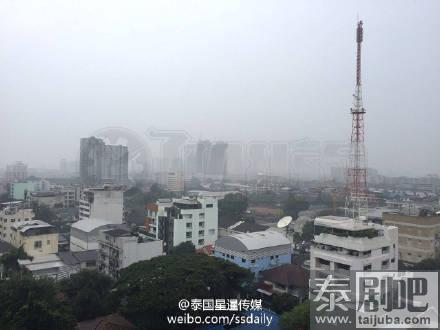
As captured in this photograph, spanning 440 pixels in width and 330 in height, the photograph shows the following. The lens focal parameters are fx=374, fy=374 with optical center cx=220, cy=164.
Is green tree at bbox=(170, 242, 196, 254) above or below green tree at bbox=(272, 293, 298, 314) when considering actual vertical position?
above

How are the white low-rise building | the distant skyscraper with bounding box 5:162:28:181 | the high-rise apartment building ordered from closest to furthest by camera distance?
the high-rise apartment building, the white low-rise building, the distant skyscraper with bounding box 5:162:28:181

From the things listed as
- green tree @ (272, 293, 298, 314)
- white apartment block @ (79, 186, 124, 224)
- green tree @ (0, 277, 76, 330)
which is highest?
white apartment block @ (79, 186, 124, 224)

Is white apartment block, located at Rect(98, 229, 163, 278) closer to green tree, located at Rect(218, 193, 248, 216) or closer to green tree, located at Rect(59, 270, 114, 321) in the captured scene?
green tree, located at Rect(59, 270, 114, 321)

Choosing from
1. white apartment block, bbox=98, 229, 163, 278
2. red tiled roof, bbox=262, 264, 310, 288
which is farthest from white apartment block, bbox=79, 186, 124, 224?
red tiled roof, bbox=262, 264, 310, 288

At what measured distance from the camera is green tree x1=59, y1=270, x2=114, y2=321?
5.11 m

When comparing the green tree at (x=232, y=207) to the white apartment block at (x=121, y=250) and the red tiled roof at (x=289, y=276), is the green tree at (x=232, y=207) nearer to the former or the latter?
the white apartment block at (x=121, y=250)

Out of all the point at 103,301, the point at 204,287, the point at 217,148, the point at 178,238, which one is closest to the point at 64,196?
the point at 217,148

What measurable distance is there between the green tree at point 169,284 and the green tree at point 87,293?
0.33 meters

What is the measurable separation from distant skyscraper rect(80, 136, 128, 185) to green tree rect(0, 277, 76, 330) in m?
12.8

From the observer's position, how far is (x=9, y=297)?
429 centimetres

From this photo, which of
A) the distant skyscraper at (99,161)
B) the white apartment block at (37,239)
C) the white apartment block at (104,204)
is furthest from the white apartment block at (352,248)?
the distant skyscraper at (99,161)

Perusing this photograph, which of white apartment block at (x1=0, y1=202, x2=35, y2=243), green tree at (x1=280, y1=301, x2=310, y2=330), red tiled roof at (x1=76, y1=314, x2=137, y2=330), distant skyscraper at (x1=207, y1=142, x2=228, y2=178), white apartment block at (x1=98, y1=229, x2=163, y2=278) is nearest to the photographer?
green tree at (x1=280, y1=301, x2=310, y2=330)

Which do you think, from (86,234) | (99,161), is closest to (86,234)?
(86,234)

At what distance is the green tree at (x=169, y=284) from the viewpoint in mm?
4238
